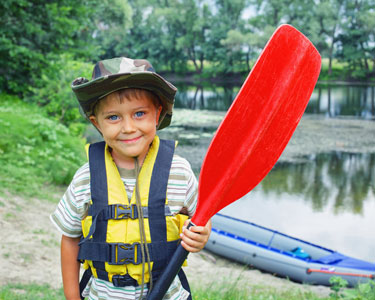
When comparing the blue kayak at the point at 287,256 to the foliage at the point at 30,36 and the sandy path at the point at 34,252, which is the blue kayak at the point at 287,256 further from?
the foliage at the point at 30,36

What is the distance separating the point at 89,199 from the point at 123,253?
0.69ft

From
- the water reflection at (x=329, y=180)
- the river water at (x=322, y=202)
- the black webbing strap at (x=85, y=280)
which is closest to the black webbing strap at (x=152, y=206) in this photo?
the black webbing strap at (x=85, y=280)

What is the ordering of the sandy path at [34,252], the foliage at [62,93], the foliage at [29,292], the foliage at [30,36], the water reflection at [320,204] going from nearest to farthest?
the foliage at [29,292] < the sandy path at [34,252] < the water reflection at [320,204] < the foliage at [62,93] < the foliage at [30,36]

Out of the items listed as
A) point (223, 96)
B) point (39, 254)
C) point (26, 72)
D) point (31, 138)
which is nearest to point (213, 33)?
point (223, 96)

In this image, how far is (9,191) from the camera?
4.89m

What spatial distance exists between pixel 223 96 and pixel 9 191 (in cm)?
1957

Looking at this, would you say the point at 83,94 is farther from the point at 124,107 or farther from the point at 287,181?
the point at 287,181

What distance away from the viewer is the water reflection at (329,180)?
8.20 meters

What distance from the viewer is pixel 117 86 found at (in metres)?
1.27

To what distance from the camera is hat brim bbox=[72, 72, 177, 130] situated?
1250mm

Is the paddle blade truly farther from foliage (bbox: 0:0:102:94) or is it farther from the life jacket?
foliage (bbox: 0:0:102:94)

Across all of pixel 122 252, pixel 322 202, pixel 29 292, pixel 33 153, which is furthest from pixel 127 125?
pixel 322 202

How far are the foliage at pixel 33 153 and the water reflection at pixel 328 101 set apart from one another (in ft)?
41.5

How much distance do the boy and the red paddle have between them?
0.10 metres
